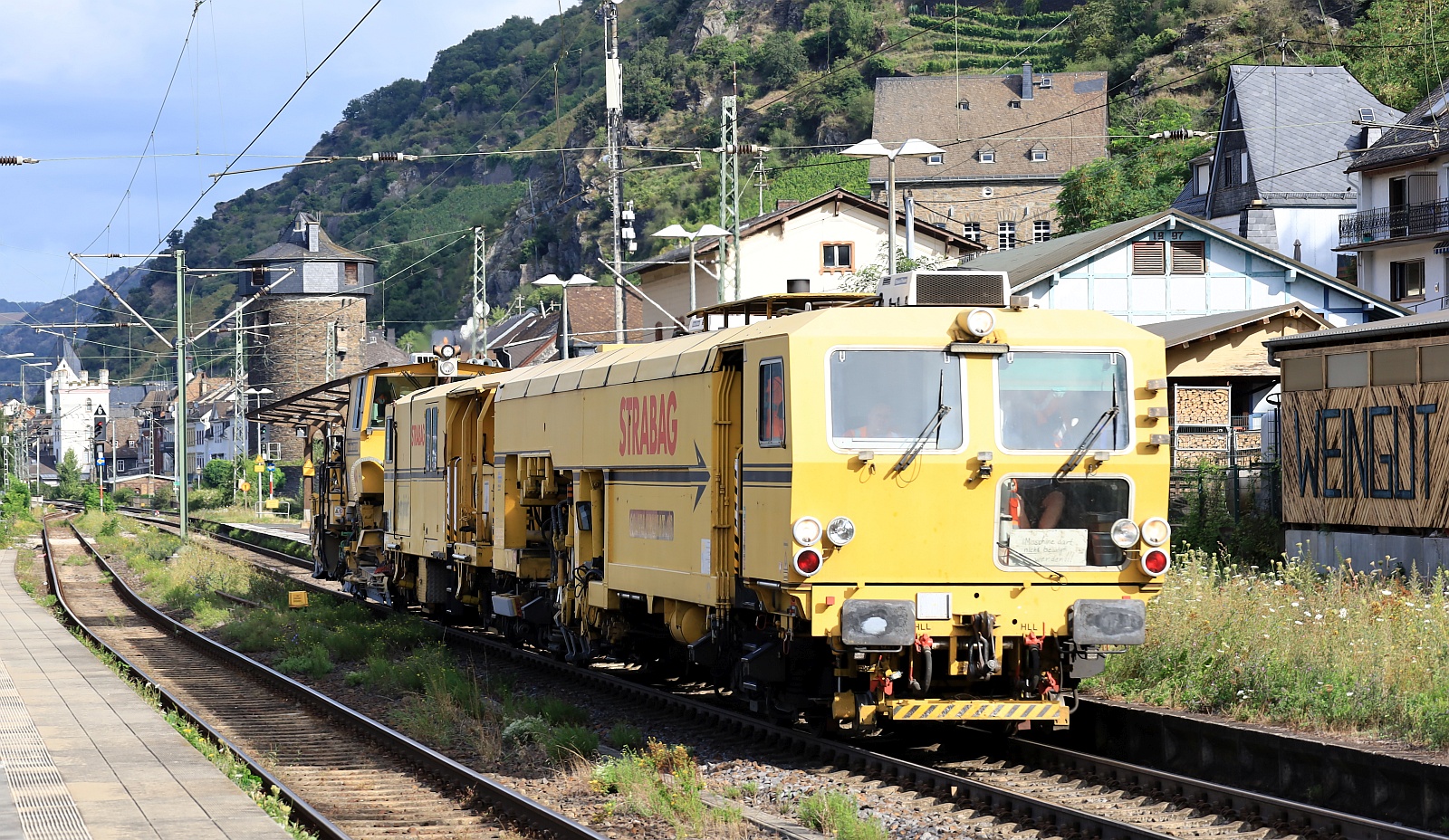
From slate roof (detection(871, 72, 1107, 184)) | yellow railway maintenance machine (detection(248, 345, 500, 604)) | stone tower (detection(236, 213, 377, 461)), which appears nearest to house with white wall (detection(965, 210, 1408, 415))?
yellow railway maintenance machine (detection(248, 345, 500, 604))

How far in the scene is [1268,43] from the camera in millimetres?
89438

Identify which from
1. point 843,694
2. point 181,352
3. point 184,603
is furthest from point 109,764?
point 181,352

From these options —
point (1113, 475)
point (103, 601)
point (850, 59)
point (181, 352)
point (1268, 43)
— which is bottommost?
point (103, 601)


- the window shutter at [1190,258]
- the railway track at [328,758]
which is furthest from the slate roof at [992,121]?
the railway track at [328,758]

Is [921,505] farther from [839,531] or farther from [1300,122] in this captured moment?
[1300,122]

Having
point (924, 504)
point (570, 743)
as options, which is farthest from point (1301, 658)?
point (570, 743)

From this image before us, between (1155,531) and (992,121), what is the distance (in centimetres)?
8213

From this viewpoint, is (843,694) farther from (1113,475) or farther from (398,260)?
(398,260)

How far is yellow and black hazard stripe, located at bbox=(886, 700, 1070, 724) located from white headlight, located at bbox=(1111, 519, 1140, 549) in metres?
1.29

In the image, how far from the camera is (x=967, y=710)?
35.6 feet

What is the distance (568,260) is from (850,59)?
29.8 meters

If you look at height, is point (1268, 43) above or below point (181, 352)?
above

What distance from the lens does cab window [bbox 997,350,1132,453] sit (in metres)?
11.1

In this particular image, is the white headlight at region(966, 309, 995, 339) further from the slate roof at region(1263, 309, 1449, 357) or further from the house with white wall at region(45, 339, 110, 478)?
the house with white wall at region(45, 339, 110, 478)
